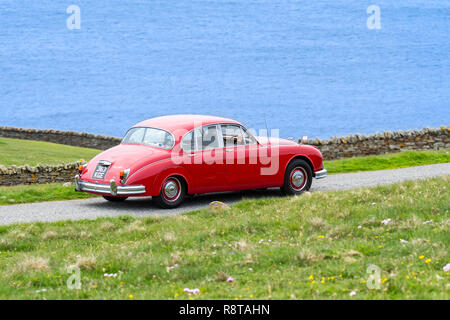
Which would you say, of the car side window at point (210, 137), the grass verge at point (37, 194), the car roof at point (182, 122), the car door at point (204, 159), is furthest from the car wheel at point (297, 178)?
the grass verge at point (37, 194)

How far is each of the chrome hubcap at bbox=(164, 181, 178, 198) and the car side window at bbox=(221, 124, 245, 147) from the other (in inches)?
61.2

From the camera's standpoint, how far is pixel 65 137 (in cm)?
3450

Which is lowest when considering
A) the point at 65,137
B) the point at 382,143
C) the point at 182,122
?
the point at 382,143

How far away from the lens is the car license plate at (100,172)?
39.5 feet

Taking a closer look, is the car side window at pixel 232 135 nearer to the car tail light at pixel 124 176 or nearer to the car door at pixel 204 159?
the car door at pixel 204 159

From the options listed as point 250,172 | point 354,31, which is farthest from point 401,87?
point 250,172

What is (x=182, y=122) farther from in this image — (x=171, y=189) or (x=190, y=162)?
(x=171, y=189)

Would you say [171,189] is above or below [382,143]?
below

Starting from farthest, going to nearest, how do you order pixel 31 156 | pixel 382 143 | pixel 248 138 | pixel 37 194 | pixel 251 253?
pixel 31 156, pixel 382 143, pixel 37 194, pixel 248 138, pixel 251 253

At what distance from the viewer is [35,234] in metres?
9.44

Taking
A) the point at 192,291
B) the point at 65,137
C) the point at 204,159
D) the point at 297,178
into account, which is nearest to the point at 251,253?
the point at 192,291

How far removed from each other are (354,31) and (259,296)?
81106 millimetres

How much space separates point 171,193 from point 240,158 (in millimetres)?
1738
